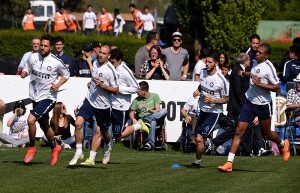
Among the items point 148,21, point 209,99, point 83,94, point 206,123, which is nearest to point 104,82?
point 209,99

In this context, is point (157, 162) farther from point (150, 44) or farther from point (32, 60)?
point (150, 44)

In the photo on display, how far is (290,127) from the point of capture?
24.3 m

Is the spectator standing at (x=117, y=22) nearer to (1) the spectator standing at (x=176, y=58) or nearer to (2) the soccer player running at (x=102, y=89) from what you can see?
(1) the spectator standing at (x=176, y=58)

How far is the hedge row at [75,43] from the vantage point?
39.1 m

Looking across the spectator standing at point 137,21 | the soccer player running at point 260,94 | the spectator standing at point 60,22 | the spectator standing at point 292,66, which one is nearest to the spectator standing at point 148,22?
the spectator standing at point 137,21

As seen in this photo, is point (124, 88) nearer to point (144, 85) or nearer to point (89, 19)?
point (144, 85)

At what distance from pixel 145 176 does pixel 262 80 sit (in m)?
2.69

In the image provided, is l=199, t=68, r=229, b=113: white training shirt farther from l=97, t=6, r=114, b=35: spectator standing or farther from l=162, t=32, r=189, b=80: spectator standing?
l=97, t=6, r=114, b=35: spectator standing

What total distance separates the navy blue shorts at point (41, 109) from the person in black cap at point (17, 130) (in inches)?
226

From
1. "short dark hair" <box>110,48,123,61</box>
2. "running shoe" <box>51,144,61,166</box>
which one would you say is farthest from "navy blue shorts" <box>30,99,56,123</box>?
"short dark hair" <box>110,48,123,61</box>

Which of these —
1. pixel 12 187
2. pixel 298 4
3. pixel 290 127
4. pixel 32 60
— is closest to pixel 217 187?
pixel 12 187

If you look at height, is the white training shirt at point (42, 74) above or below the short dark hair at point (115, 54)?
below

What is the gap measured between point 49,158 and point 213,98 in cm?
346

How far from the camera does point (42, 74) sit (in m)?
19.1
